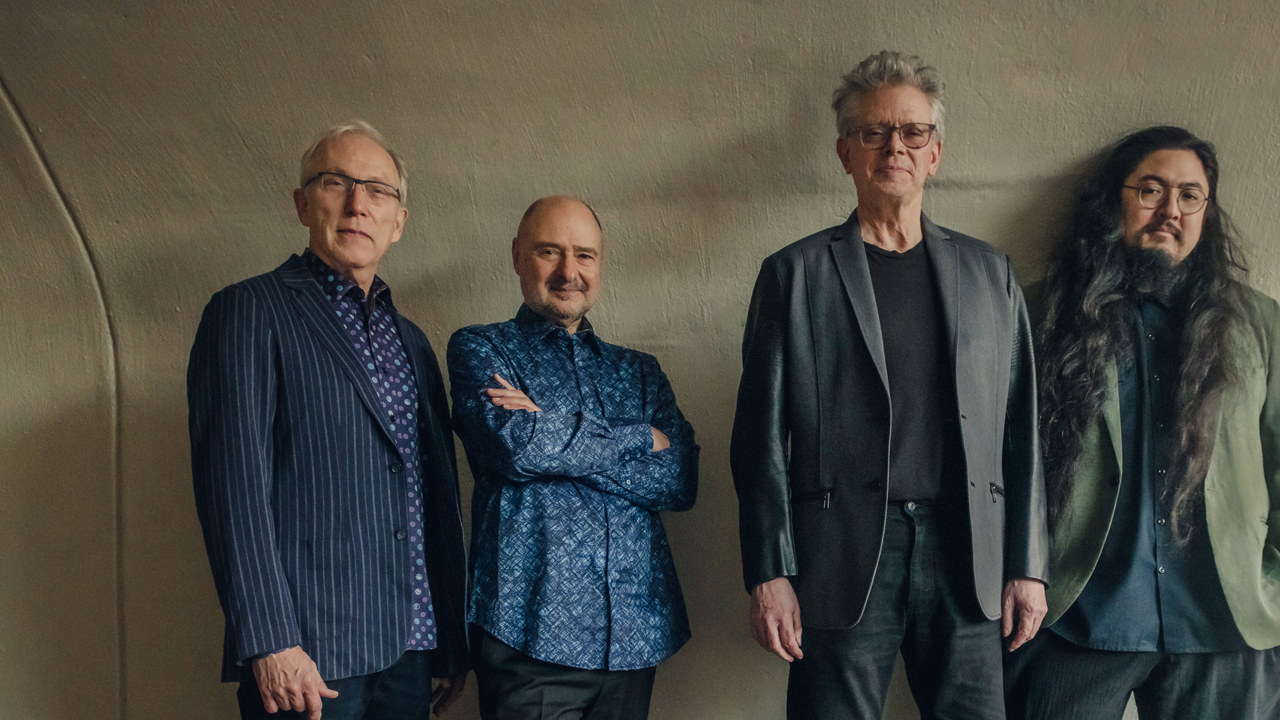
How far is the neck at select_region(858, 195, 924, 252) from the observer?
7.02 feet

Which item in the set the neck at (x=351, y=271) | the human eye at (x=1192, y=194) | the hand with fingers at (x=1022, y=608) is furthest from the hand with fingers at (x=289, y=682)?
the human eye at (x=1192, y=194)

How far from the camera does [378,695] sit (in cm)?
195

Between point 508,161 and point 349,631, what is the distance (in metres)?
1.44

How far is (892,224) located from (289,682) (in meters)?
1.62

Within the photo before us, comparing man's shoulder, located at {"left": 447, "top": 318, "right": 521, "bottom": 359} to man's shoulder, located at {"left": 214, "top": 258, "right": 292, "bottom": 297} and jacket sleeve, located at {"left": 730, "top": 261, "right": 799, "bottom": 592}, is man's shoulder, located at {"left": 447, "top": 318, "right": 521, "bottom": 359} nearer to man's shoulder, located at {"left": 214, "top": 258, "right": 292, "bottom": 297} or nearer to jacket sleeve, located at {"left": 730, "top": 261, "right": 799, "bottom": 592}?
man's shoulder, located at {"left": 214, "top": 258, "right": 292, "bottom": 297}

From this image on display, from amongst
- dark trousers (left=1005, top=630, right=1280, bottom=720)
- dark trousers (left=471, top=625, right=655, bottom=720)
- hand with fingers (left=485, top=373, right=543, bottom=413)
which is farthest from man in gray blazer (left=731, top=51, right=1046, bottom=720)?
hand with fingers (left=485, top=373, right=543, bottom=413)

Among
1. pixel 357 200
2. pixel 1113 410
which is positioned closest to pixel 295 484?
pixel 357 200

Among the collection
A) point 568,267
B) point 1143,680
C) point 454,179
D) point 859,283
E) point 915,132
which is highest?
point 454,179

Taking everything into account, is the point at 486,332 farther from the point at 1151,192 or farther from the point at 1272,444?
the point at 1272,444

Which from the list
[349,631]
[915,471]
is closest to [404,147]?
[349,631]

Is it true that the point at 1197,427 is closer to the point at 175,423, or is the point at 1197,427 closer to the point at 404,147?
the point at 404,147

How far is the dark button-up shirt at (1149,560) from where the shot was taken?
2.18 metres

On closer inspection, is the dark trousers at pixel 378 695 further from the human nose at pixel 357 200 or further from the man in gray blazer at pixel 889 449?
the human nose at pixel 357 200

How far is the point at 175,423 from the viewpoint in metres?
2.78
